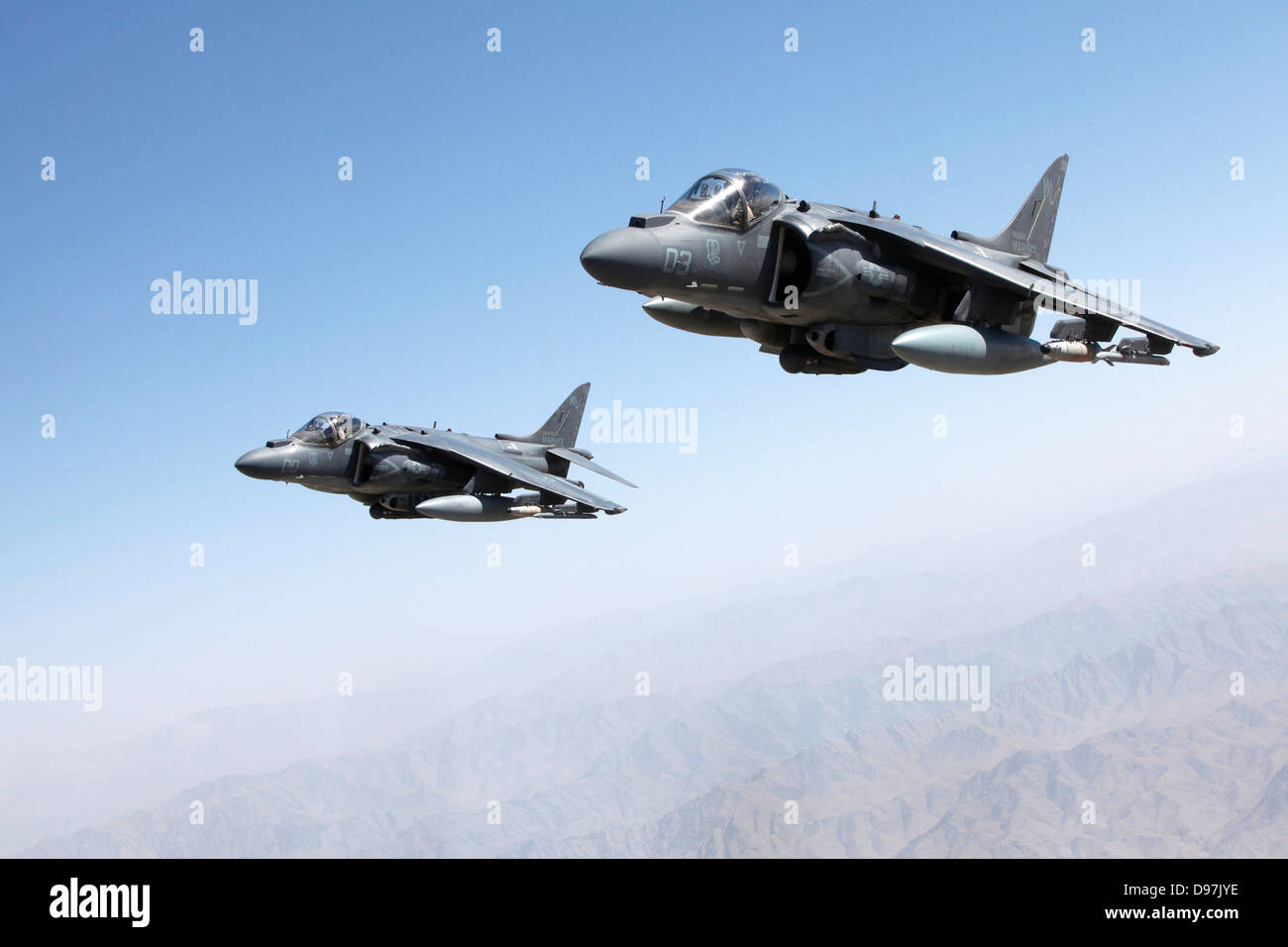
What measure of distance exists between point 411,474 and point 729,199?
23573 mm

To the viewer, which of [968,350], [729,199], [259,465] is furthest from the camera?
[259,465]

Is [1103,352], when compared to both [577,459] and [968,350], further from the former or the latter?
[577,459]

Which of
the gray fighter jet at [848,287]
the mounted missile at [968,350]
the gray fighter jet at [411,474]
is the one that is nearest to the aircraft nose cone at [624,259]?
the gray fighter jet at [848,287]

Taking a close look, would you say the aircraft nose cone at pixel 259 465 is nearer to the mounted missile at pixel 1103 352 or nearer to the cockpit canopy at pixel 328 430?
the cockpit canopy at pixel 328 430

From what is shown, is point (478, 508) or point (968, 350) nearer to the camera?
point (968, 350)

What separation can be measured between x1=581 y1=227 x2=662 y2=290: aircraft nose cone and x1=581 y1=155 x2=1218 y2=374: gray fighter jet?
21mm

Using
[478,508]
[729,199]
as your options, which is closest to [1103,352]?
[729,199]

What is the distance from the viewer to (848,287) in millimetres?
20641
